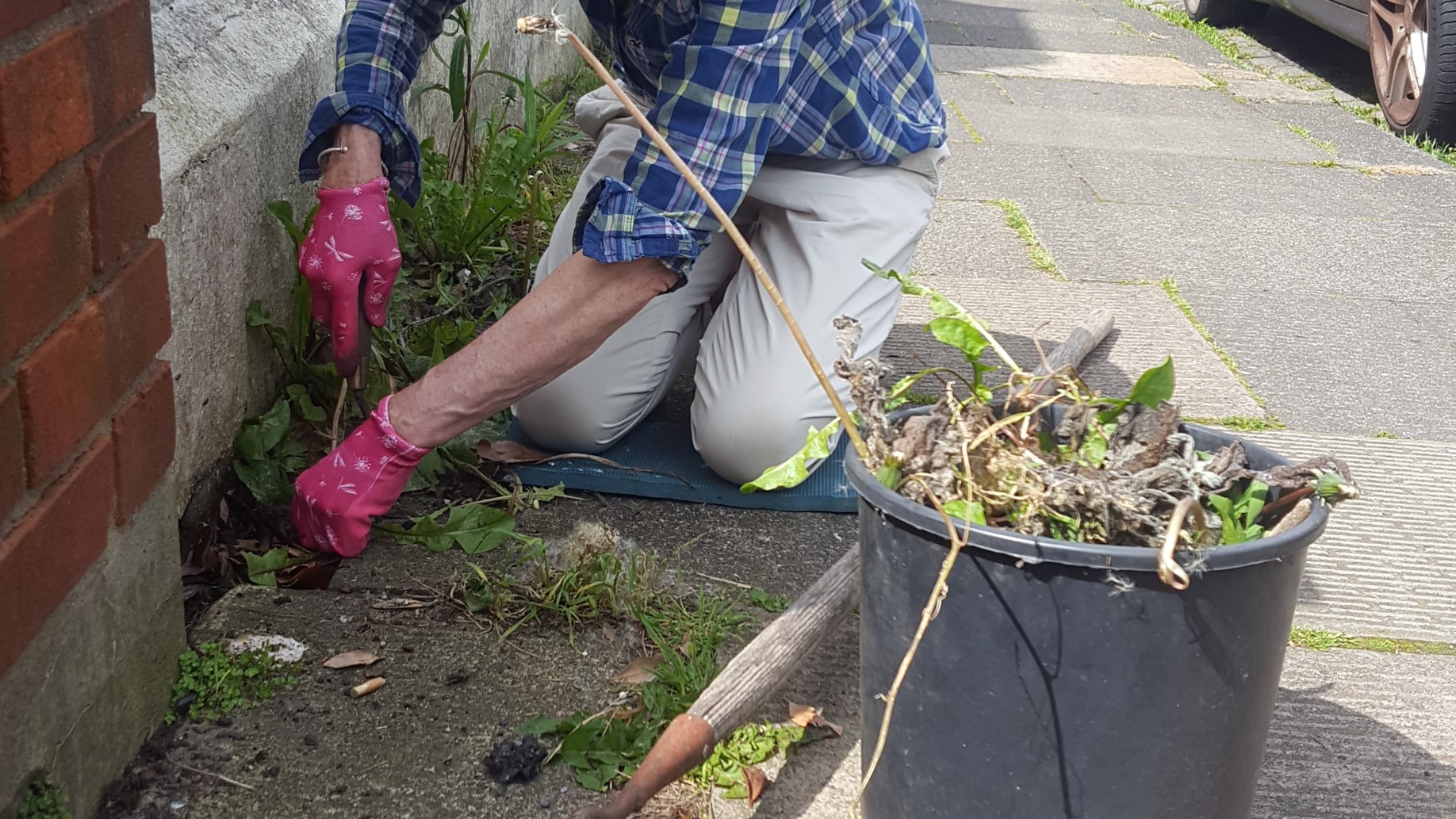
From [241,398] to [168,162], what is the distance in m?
0.50

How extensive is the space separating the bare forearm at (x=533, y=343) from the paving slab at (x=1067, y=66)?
16.9 feet

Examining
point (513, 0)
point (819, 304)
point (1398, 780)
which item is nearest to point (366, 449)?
point (819, 304)

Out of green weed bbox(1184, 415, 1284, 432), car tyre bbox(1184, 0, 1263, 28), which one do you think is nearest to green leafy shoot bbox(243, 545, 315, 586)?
green weed bbox(1184, 415, 1284, 432)

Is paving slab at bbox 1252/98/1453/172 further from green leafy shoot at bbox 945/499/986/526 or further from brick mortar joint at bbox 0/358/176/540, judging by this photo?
brick mortar joint at bbox 0/358/176/540

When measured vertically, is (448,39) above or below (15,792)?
above

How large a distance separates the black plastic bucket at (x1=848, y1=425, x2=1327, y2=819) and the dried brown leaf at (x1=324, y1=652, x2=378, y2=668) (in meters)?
0.81

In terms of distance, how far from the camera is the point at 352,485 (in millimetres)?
2031

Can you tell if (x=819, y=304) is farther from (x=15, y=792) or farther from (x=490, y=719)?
(x=15, y=792)

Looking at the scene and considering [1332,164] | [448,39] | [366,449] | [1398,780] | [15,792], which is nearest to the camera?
[15,792]

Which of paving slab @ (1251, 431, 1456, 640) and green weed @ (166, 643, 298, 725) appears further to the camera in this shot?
paving slab @ (1251, 431, 1456, 640)

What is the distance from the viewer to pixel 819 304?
8.46ft

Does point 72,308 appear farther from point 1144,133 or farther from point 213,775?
point 1144,133

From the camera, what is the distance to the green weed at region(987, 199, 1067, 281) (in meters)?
3.82

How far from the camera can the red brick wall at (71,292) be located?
115cm
